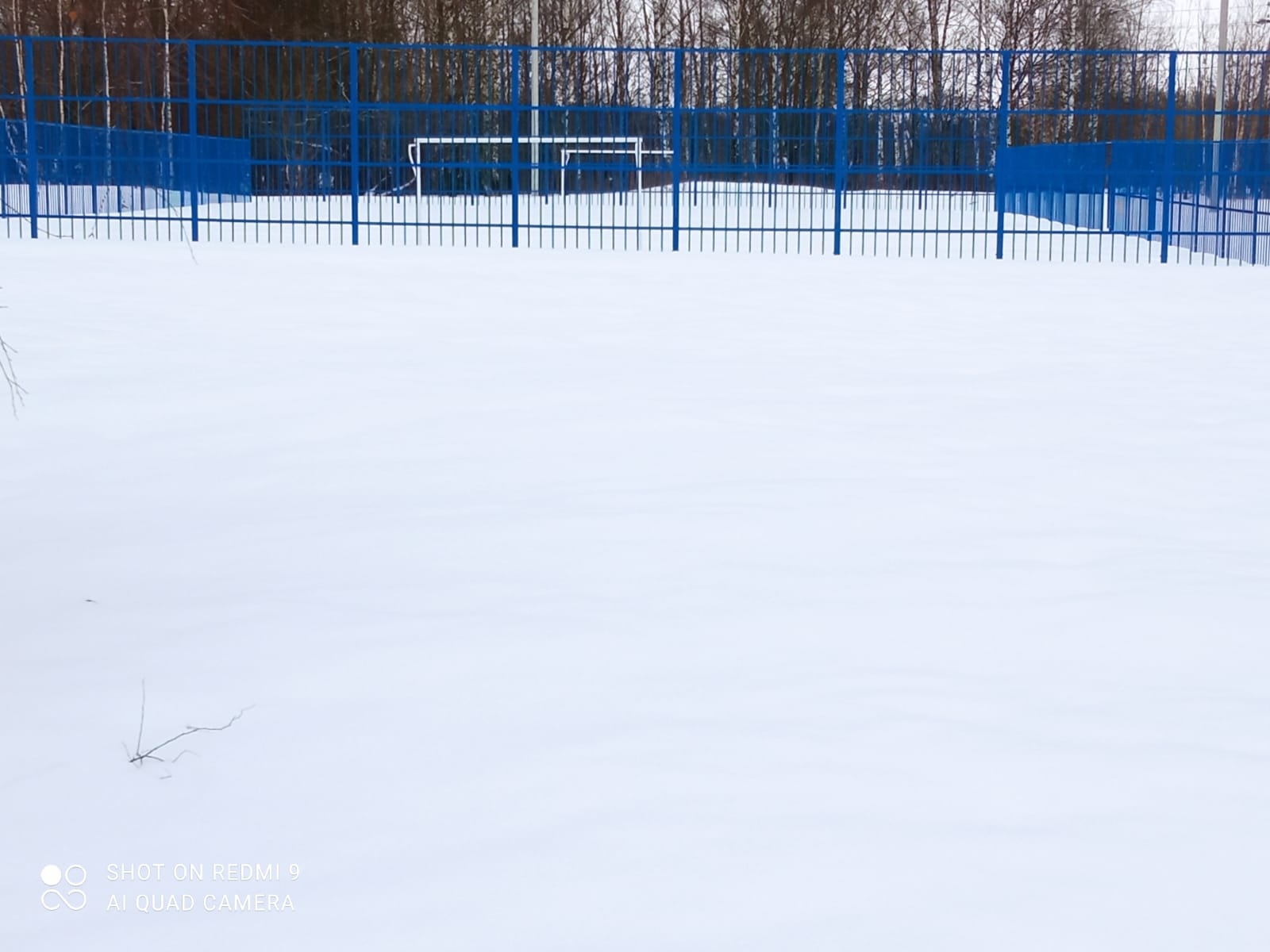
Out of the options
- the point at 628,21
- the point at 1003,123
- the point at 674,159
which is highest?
the point at 628,21

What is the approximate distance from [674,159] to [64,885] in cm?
1571

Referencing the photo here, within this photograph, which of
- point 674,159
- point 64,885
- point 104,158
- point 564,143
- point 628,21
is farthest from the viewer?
point 628,21

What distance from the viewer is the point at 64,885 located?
2.85 meters

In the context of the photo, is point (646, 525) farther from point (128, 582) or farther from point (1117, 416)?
point (1117, 416)

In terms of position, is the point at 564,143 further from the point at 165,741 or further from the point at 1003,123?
the point at 165,741

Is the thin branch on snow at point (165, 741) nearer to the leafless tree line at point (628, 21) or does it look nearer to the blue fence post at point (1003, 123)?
the blue fence post at point (1003, 123)

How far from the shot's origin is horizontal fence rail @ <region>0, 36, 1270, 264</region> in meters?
17.8

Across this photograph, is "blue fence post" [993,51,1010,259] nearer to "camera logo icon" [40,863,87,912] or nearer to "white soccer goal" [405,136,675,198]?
"white soccer goal" [405,136,675,198]

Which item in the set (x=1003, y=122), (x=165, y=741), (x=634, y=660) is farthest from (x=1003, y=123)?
(x=165, y=741)

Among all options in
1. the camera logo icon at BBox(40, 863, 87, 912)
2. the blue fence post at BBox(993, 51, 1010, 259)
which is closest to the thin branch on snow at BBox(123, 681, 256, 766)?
the camera logo icon at BBox(40, 863, 87, 912)

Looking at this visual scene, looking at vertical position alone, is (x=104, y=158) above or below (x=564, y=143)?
below

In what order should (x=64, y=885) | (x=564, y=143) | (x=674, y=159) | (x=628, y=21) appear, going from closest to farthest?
(x=64, y=885)
(x=674, y=159)
(x=564, y=143)
(x=628, y=21)

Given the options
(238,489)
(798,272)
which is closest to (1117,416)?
(238,489)

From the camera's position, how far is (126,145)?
22672 mm
